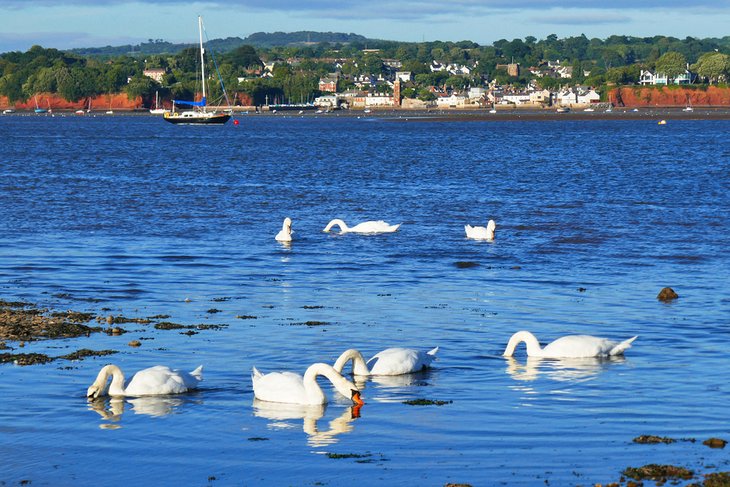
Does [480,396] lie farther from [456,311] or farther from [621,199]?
[621,199]

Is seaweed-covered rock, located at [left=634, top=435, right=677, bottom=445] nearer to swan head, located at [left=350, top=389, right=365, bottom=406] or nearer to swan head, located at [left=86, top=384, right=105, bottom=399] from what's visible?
swan head, located at [left=350, top=389, right=365, bottom=406]

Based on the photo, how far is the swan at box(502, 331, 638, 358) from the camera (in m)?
20.3

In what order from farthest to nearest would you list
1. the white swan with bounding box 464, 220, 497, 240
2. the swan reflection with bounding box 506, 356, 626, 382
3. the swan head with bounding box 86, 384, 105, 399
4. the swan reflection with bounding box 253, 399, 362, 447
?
the white swan with bounding box 464, 220, 497, 240 < the swan reflection with bounding box 506, 356, 626, 382 < the swan head with bounding box 86, 384, 105, 399 < the swan reflection with bounding box 253, 399, 362, 447

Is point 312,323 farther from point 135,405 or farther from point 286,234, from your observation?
point 286,234

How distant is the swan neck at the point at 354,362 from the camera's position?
1805cm

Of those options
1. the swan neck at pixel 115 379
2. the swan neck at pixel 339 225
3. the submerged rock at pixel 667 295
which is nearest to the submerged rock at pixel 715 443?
the swan neck at pixel 115 379

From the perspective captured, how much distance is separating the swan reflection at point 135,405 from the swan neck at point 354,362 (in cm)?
244

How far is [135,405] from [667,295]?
13.7 m

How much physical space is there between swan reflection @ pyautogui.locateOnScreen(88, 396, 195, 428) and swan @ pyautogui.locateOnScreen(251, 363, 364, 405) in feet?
4.11

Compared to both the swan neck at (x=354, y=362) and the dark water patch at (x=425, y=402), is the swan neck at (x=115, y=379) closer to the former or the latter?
the swan neck at (x=354, y=362)

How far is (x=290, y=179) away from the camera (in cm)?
7100

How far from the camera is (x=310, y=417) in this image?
54.8 ft

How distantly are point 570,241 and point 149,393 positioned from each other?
74.8 ft

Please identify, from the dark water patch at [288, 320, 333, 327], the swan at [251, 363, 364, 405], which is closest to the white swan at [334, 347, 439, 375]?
the swan at [251, 363, 364, 405]
